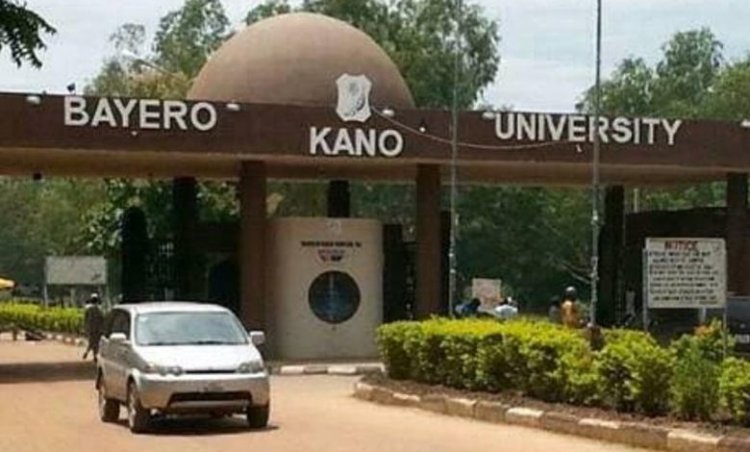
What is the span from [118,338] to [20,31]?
14460mm

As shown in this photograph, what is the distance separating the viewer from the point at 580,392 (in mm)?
18266

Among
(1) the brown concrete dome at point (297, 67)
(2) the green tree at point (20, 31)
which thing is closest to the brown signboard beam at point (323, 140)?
(1) the brown concrete dome at point (297, 67)

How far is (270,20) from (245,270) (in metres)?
7.78

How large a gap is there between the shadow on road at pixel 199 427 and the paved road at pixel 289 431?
0.04 feet

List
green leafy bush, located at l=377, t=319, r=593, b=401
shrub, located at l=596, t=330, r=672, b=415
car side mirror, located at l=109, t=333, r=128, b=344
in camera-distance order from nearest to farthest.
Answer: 1. shrub, located at l=596, t=330, r=672, b=415
2. green leafy bush, located at l=377, t=319, r=593, b=401
3. car side mirror, located at l=109, t=333, r=128, b=344

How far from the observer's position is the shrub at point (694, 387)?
15.3m

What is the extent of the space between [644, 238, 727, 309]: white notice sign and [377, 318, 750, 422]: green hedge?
1.77ft

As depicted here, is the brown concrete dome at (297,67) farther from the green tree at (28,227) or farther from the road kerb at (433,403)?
the green tree at (28,227)

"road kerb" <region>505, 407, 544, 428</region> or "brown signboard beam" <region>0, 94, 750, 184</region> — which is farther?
"brown signboard beam" <region>0, 94, 750, 184</region>

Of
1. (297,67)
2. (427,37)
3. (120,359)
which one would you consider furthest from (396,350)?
(427,37)

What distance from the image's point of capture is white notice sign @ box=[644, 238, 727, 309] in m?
18.0

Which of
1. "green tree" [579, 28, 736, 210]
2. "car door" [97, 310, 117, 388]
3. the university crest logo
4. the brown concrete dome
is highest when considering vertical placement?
"green tree" [579, 28, 736, 210]

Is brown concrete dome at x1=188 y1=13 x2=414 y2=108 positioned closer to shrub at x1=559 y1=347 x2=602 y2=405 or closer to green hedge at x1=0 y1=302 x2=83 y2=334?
shrub at x1=559 y1=347 x2=602 y2=405

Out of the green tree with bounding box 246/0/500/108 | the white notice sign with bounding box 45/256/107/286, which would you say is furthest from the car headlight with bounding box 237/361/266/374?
the green tree with bounding box 246/0/500/108
